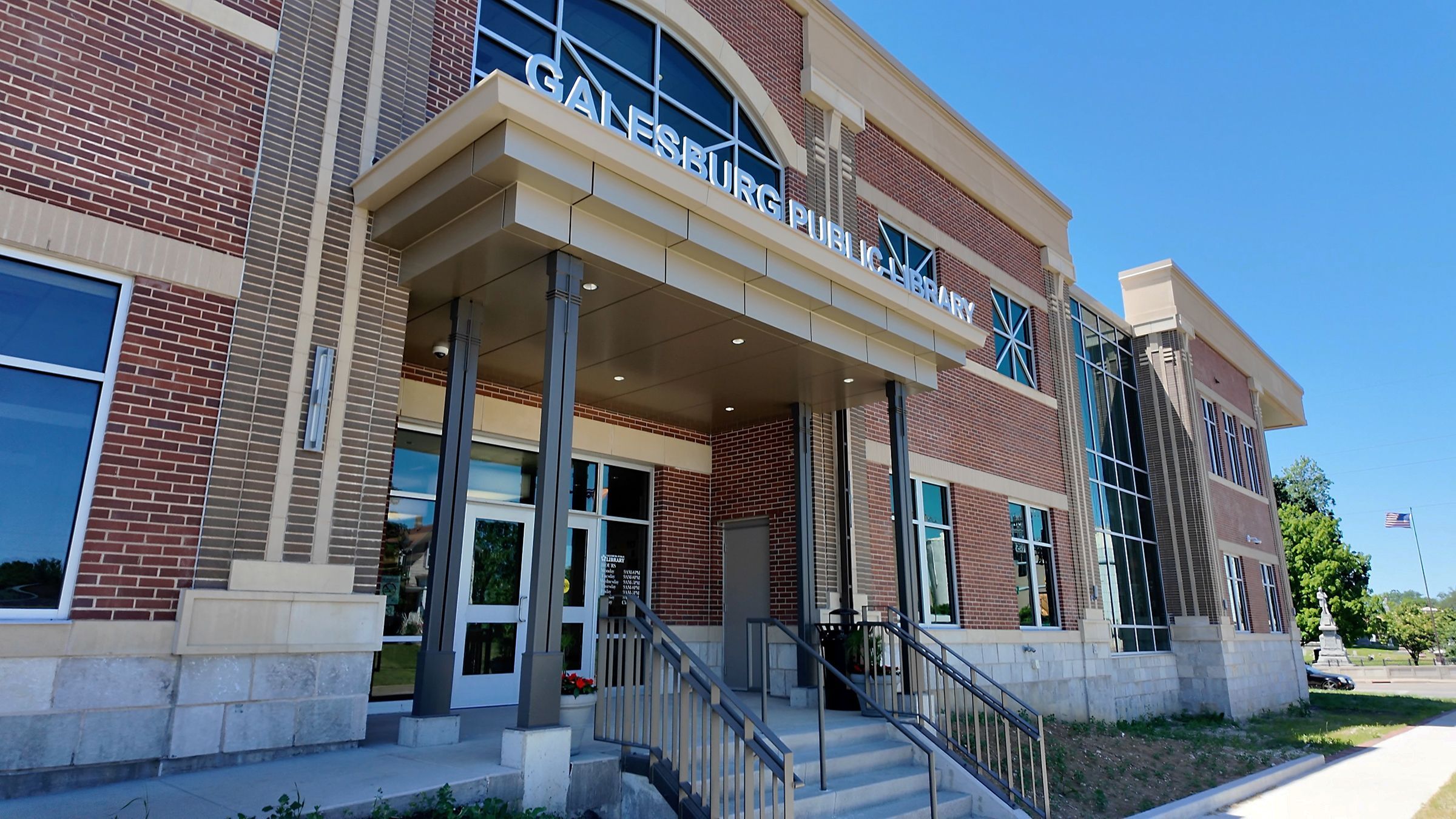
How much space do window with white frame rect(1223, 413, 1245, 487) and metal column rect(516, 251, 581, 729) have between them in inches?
954

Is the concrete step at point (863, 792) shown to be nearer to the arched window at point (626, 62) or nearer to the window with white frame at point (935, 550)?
the window with white frame at point (935, 550)

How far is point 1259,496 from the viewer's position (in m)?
27.7

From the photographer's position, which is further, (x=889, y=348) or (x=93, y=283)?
(x=889, y=348)

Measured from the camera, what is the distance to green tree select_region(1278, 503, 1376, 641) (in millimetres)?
49219

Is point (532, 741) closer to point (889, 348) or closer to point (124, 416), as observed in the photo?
point (124, 416)

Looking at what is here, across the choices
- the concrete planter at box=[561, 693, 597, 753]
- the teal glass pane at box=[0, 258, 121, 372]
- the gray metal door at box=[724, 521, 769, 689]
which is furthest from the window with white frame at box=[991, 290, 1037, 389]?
the teal glass pane at box=[0, 258, 121, 372]

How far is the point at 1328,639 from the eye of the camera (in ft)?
160

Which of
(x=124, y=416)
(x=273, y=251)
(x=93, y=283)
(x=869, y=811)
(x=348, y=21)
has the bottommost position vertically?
(x=869, y=811)

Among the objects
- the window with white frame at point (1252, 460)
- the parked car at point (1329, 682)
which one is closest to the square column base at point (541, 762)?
the window with white frame at point (1252, 460)

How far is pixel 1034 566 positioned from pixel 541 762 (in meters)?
12.1

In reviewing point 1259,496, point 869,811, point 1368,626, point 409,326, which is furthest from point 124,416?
point 1368,626

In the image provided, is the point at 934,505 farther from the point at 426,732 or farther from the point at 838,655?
the point at 426,732

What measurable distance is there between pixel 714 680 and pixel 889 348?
5.39 m

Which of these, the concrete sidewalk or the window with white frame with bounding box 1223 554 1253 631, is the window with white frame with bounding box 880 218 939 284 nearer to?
the concrete sidewalk
